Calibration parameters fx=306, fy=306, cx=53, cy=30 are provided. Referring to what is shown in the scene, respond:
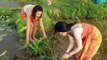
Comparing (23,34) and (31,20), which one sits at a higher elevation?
(31,20)

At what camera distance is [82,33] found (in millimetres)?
5020

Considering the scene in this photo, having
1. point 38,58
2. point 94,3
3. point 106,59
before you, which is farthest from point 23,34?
point 94,3

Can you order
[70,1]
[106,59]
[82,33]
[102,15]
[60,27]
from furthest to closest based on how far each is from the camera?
[70,1] → [102,15] → [106,59] → [82,33] → [60,27]

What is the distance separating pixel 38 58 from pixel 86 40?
137 centimetres

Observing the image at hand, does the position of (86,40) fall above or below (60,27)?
below

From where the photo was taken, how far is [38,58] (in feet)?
20.3

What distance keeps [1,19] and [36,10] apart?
104 inches

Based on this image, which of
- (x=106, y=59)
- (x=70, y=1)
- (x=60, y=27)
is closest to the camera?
(x=60, y=27)

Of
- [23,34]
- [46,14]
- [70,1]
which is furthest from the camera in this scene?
[70,1]

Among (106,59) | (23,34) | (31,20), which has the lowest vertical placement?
(106,59)

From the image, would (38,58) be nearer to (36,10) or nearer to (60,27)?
(36,10)

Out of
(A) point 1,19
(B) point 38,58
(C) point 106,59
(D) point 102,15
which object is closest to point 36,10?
(B) point 38,58

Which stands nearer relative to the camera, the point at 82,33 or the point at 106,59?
the point at 82,33

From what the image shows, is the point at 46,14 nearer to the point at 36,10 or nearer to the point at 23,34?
the point at 23,34
